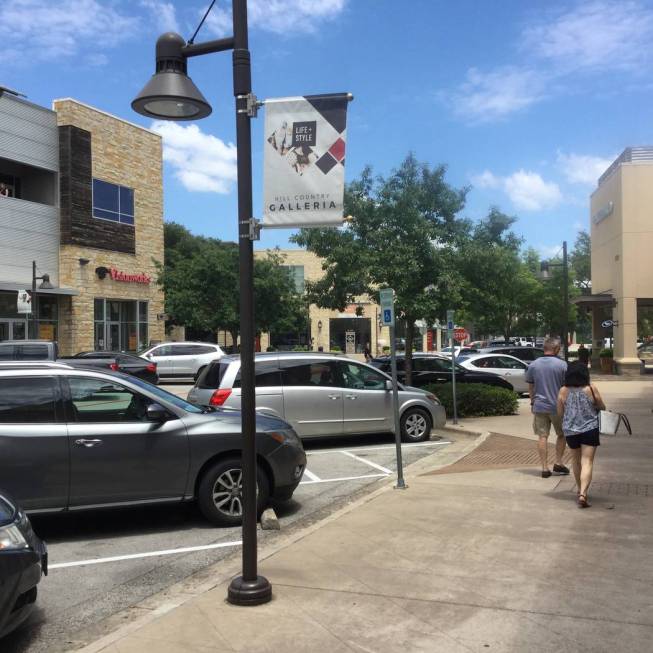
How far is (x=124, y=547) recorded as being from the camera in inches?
247

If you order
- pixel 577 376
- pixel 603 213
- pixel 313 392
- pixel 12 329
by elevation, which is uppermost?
pixel 603 213

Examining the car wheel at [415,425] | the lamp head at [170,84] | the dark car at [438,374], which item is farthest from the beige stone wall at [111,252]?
the lamp head at [170,84]

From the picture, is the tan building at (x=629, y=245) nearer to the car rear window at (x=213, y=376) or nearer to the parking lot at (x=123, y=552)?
the car rear window at (x=213, y=376)

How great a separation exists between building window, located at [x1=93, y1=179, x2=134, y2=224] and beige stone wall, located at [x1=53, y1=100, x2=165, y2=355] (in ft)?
1.00

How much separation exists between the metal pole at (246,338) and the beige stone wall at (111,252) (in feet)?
94.4

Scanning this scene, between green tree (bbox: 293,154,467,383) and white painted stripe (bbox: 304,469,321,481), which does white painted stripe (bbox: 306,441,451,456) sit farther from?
green tree (bbox: 293,154,467,383)

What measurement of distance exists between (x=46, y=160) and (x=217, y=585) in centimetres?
2987

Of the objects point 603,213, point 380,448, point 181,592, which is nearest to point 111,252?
point 603,213

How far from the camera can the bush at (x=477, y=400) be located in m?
16.2

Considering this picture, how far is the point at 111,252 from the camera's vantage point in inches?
1328

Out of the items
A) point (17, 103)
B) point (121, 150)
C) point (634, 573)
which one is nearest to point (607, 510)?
point (634, 573)

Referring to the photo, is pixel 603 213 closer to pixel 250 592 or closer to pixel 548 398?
pixel 548 398

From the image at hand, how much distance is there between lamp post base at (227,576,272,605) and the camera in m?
4.50

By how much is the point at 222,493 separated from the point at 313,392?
4919 millimetres
